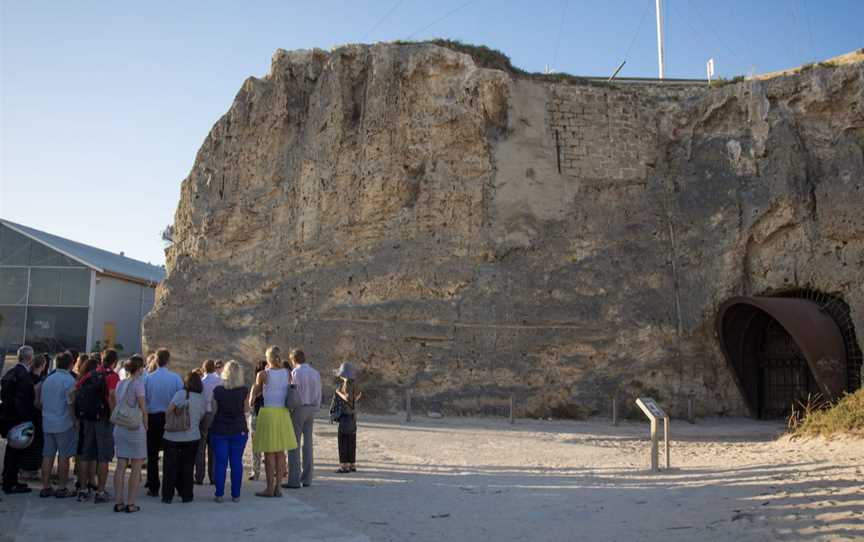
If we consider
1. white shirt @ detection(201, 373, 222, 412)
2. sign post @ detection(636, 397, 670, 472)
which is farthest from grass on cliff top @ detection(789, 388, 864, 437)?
white shirt @ detection(201, 373, 222, 412)

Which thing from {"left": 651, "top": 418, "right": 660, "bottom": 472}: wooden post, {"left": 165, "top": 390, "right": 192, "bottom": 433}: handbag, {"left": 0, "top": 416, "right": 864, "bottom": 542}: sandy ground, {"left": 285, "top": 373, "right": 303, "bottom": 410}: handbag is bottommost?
{"left": 0, "top": 416, "right": 864, "bottom": 542}: sandy ground

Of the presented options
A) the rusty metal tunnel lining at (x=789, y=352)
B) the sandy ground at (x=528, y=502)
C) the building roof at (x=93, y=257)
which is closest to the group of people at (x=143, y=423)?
the sandy ground at (x=528, y=502)

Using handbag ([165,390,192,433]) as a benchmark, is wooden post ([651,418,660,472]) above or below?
below

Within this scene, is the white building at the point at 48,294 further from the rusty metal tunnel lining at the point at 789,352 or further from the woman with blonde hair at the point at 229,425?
the rusty metal tunnel lining at the point at 789,352

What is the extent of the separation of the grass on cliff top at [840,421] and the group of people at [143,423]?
695cm

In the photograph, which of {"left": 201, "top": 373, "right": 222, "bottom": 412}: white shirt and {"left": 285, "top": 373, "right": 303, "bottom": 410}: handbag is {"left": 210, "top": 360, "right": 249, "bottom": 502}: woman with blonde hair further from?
{"left": 285, "top": 373, "right": 303, "bottom": 410}: handbag

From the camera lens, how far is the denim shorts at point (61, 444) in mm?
7082

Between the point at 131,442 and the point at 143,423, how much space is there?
7.6 inches

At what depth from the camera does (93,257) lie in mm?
27219

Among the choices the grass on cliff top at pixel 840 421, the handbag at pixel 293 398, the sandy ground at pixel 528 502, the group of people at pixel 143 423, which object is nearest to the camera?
the sandy ground at pixel 528 502

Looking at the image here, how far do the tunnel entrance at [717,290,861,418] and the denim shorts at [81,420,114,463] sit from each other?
12.1 metres

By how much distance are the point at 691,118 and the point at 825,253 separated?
4633mm

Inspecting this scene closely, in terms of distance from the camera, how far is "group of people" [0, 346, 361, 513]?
6590 millimetres

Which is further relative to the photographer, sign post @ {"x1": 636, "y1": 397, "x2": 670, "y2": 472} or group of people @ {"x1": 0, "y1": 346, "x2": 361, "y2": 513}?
sign post @ {"x1": 636, "y1": 397, "x2": 670, "y2": 472}
